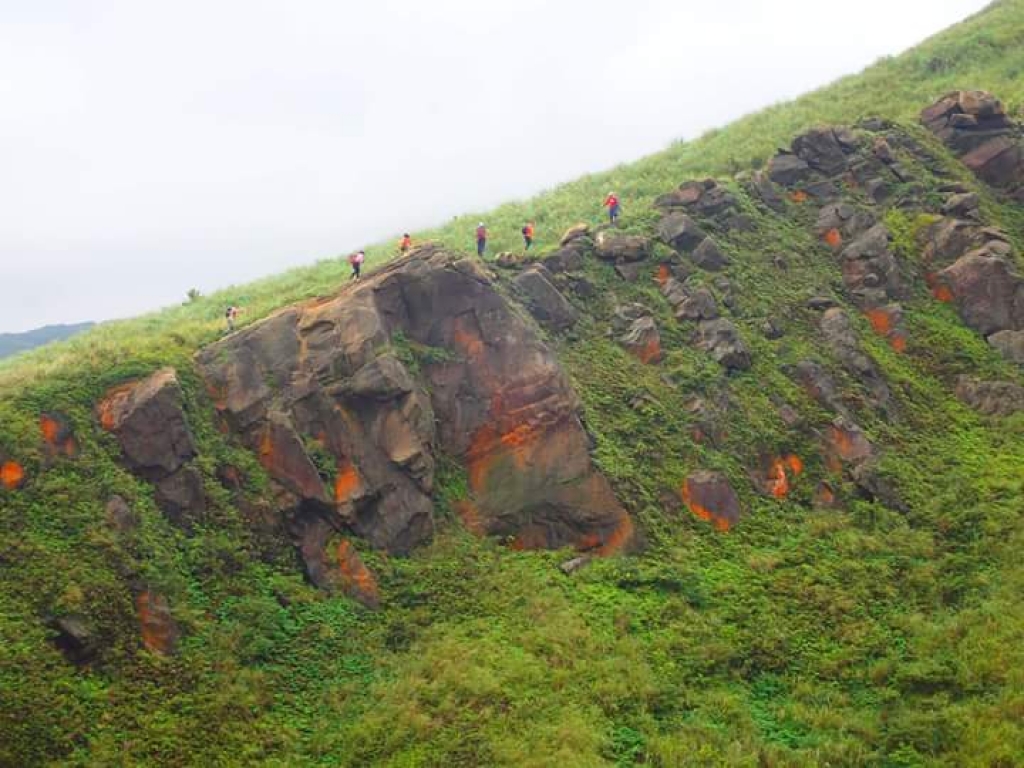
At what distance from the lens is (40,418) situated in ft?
48.7

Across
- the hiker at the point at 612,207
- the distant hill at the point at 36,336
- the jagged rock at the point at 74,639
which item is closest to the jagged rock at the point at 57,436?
the jagged rock at the point at 74,639

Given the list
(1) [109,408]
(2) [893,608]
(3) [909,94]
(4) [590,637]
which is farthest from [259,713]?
(3) [909,94]

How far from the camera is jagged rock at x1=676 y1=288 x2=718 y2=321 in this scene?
75.6ft

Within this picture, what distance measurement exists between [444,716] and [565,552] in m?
5.06

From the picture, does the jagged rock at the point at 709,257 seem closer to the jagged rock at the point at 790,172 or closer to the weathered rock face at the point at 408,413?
the jagged rock at the point at 790,172

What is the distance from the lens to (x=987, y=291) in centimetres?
2406

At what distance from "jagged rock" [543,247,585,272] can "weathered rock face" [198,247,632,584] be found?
174 inches

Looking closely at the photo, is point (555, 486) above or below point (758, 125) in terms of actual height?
below

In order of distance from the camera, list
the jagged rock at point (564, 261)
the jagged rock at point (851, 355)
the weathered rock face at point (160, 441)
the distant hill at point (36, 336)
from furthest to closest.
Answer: the distant hill at point (36, 336), the jagged rock at point (564, 261), the jagged rock at point (851, 355), the weathered rock face at point (160, 441)

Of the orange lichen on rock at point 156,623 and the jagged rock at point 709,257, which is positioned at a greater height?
the jagged rock at point 709,257

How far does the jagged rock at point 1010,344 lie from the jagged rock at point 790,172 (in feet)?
28.1

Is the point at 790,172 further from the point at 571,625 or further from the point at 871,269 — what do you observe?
the point at 571,625

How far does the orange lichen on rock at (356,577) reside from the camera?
15.3m

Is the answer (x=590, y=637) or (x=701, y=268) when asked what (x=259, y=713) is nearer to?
(x=590, y=637)
